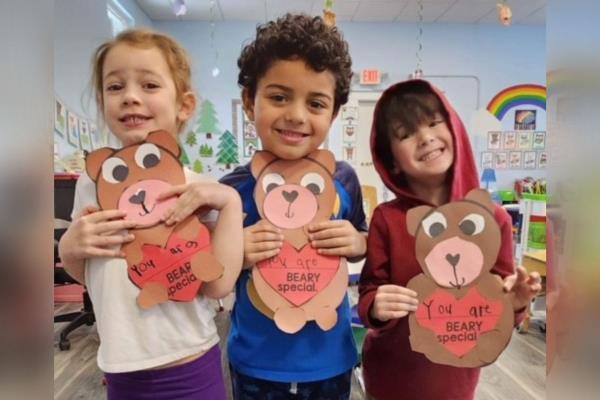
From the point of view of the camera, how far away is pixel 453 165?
2.31 feet

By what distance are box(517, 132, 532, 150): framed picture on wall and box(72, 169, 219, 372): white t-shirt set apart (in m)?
4.57

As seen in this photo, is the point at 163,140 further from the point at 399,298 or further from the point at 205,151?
the point at 205,151

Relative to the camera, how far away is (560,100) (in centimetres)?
31

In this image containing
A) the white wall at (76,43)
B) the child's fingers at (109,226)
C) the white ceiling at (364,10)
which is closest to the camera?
the child's fingers at (109,226)

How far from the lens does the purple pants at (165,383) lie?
0.64 metres

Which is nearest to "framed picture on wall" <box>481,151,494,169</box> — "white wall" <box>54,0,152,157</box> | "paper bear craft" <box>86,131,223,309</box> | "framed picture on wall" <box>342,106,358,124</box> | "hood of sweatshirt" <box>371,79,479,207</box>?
"framed picture on wall" <box>342,106,358,124</box>

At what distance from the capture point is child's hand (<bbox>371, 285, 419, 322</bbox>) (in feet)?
1.99

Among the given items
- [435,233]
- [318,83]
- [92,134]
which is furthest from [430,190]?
[92,134]

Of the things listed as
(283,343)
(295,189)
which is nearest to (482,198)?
(295,189)

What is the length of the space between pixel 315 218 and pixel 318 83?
0.71 feet

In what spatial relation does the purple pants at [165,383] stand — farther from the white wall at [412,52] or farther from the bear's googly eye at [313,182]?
the white wall at [412,52]

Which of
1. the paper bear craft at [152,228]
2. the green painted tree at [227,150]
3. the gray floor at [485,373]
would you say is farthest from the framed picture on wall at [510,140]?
the paper bear craft at [152,228]

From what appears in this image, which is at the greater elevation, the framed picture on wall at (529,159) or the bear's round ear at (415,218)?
the framed picture on wall at (529,159)

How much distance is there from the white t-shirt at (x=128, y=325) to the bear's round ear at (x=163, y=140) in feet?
0.40
